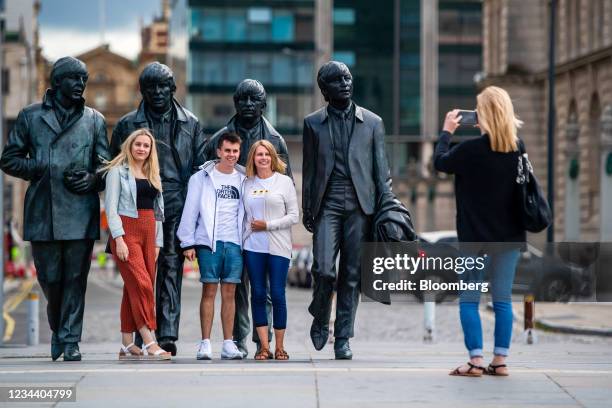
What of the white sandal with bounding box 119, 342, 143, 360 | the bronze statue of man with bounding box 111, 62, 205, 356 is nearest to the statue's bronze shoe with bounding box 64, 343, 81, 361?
the white sandal with bounding box 119, 342, 143, 360

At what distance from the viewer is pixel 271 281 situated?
1302 centimetres

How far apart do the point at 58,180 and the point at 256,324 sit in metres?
1.85

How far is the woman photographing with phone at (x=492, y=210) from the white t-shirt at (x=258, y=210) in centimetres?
208

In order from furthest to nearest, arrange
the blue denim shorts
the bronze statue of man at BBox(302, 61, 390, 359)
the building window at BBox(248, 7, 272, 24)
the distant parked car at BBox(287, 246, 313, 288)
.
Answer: the building window at BBox(248, 7, 272, 24) → the distant parked car at BBox(287, 246, 313, 288) → the bronze statue of man at BBox(302, 61, 390, 359) → the blue denim shorts

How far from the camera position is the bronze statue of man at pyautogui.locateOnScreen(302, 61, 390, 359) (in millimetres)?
13062

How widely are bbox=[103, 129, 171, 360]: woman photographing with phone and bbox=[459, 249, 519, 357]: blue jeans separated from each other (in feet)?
8.56

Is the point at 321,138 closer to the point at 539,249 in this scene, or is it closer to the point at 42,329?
the point at 42,329

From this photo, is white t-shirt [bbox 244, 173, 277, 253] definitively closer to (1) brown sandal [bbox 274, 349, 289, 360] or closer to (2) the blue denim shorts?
(2) the blue denim shorts

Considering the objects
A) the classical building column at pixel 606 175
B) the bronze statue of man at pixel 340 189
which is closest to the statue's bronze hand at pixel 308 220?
the bronze statue of man at pixel 340 189

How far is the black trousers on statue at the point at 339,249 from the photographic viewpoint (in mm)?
13062

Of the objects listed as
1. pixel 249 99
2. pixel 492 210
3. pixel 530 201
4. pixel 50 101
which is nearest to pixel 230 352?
pixel 249 99

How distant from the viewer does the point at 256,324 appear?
13.1 m

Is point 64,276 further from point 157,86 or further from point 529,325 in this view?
point 529,325

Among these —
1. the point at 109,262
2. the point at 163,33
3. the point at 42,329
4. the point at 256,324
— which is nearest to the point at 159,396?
the point at 256,324
